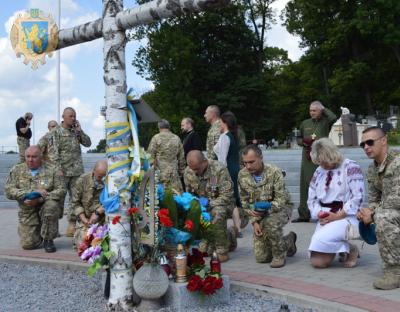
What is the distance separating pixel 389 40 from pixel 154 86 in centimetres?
1450

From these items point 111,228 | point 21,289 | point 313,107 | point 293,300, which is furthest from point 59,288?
point 313,107

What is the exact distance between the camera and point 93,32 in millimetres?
5250

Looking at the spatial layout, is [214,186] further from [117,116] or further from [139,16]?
[139,16]

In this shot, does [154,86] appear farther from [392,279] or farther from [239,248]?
[392,279]

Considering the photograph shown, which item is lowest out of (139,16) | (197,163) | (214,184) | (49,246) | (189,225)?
(49,246)

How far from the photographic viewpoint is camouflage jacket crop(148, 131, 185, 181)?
9.80 m

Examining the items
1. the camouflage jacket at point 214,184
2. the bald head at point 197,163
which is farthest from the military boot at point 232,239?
the bald head at point 197,163

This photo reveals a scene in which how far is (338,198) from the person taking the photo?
659cm

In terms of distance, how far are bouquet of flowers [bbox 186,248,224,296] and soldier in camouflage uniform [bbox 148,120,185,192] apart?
170 inches

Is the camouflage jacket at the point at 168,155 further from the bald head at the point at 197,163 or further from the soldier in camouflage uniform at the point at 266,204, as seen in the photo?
the soldier in camouflage uniform at the point at 266,204

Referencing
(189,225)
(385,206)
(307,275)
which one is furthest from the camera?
(307,275)

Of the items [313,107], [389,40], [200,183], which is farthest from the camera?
[389,40]

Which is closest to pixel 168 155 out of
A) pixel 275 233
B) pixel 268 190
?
pixel 268 190

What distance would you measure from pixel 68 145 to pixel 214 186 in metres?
3.41
